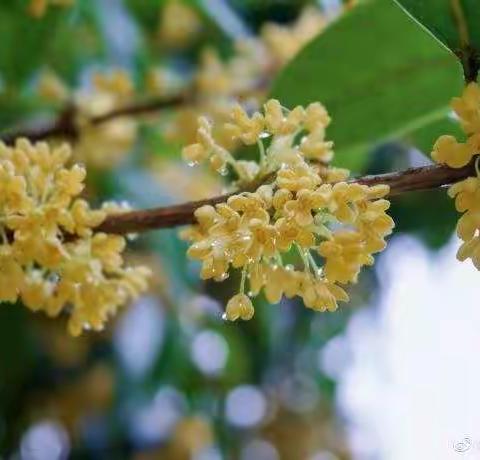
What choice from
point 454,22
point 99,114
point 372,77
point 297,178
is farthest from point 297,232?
point 99,114

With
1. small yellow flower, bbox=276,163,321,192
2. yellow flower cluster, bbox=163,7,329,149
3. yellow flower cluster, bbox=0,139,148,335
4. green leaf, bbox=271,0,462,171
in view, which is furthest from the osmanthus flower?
small yellow flower, bbox=276,163,321,192

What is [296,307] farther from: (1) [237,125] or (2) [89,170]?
(1) [237,125]

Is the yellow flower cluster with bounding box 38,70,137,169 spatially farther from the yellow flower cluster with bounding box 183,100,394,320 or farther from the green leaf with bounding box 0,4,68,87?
the yellow flower cluster with bounding box 183,100,394,320

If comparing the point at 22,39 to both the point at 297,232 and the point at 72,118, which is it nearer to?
the point at 72,118

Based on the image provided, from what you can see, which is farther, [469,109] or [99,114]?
[99,114]

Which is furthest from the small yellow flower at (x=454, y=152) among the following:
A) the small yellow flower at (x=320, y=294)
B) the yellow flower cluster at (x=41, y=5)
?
the yellow flower cluster at (x=41, y=5)
